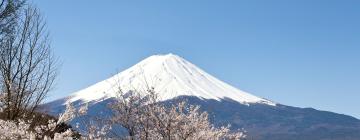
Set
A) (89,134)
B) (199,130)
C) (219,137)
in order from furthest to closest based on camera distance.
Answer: (219,137) < (199,130) < (89,134)

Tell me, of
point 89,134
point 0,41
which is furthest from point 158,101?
point 0,41

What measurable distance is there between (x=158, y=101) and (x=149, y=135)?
38.4 inches

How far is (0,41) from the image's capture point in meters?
18.4

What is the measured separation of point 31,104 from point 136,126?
167 inches

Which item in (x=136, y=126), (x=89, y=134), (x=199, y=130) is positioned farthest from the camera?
(x=199, y=130)

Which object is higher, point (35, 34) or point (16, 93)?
point (35, 34)

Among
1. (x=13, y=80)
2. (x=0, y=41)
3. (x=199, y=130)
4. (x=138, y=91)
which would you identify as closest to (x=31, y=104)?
(x=13, y=80)

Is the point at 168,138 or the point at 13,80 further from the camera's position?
the point at 13,80

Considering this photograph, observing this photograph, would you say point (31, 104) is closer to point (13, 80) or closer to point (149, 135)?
point (13, 80)

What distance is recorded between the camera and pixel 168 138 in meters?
16.2

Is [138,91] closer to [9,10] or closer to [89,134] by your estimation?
[89,134]

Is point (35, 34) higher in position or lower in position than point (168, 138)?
higher

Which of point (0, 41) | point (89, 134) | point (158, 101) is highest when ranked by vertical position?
point (0, 41)

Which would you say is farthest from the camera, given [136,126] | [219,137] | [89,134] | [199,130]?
[219,137]
